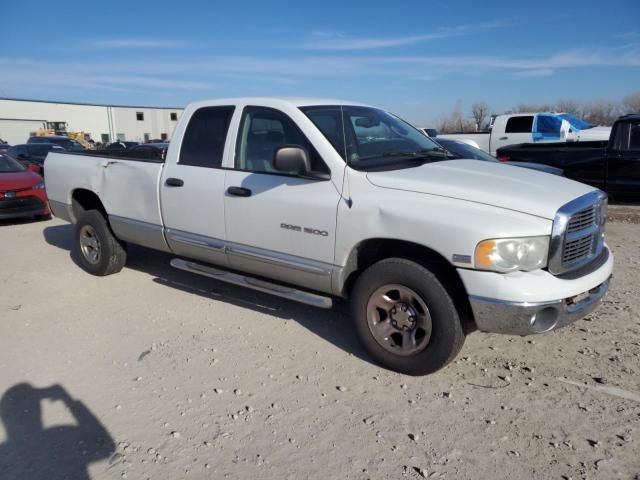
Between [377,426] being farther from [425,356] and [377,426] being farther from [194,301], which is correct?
[194,301]

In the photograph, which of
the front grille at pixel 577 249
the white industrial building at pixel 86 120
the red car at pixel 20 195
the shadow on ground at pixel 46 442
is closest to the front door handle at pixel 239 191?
the shadow on ground at pixel 46 442

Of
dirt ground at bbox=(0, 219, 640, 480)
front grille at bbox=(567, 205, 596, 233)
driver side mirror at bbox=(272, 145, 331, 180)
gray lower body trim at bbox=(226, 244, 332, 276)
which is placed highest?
driver side mirror at bbox=(272, 145, 331, 180)

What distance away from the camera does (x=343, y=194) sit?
3.76 metres

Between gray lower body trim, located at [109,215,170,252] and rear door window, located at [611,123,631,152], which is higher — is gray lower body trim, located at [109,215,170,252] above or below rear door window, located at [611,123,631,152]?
below

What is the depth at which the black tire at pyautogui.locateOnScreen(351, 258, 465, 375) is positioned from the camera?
133 inches

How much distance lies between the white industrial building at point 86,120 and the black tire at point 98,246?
4789 cm

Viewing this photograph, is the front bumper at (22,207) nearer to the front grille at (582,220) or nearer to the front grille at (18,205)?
the front grille at (18,205)

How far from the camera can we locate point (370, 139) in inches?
170

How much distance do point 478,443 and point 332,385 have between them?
1065 millimetres

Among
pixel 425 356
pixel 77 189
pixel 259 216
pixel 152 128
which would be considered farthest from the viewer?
pixel 152 128

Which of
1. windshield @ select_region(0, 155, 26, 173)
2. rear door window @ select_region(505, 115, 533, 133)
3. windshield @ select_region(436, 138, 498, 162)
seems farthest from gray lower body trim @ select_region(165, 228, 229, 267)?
rear door window @ select_region(505, 115, 533, 133)

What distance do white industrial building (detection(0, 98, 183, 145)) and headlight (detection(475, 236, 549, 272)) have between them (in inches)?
2042

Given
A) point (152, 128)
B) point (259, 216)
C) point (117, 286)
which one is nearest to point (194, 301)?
point (117, 286)

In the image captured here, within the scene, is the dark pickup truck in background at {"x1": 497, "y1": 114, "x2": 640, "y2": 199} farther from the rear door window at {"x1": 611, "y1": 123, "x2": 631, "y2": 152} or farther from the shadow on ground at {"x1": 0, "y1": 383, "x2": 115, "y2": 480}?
the shadow on ground at {"x1": 0, "y1": 383, "x2": 115, "y2": 480}
